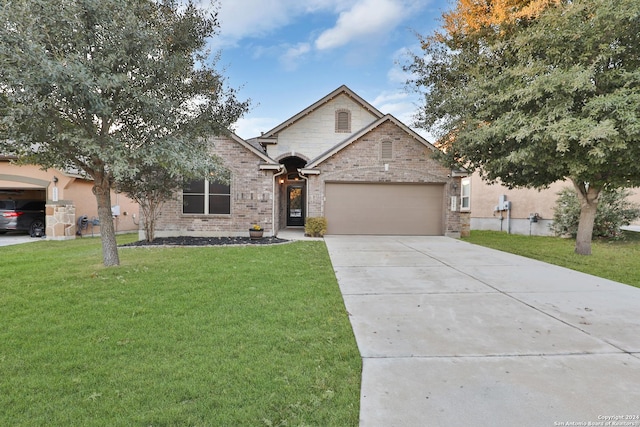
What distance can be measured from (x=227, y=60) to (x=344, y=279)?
22.9 feet

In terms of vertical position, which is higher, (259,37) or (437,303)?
(259,37)

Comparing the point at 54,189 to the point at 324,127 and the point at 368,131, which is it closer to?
the point at 324,127

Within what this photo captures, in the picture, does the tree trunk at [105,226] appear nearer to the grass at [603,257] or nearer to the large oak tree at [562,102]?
the large oak tree at [562,102]

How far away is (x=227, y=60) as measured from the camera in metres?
9.19

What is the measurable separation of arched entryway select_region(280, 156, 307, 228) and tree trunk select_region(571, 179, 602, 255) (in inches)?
478

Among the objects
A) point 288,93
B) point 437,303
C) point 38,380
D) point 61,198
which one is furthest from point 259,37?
point 38,380

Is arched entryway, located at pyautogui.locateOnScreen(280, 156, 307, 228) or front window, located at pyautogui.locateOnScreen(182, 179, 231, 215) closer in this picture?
front window, located at pyautogui.locateOnScreen(182, 179, 231, 215)

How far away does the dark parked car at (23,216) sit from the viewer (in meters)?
13.8

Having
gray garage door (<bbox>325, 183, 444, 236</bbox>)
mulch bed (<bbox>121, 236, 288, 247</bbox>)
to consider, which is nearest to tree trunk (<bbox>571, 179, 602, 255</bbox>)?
gray garage door (<bbox>325, 183, 444, 236</bbox>)

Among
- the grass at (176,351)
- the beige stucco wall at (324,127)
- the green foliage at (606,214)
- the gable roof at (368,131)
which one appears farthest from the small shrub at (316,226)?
the green foliage at (606,214)

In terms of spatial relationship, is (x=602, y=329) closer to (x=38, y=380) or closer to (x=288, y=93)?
(x=38, y=380)

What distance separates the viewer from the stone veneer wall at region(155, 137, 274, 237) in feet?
42.4

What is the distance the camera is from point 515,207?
1728 centimetres

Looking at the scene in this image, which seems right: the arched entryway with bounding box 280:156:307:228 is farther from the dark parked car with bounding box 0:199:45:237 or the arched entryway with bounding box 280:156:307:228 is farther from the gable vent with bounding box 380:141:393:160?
the dark parked car with bounding box 0:199:45:237
